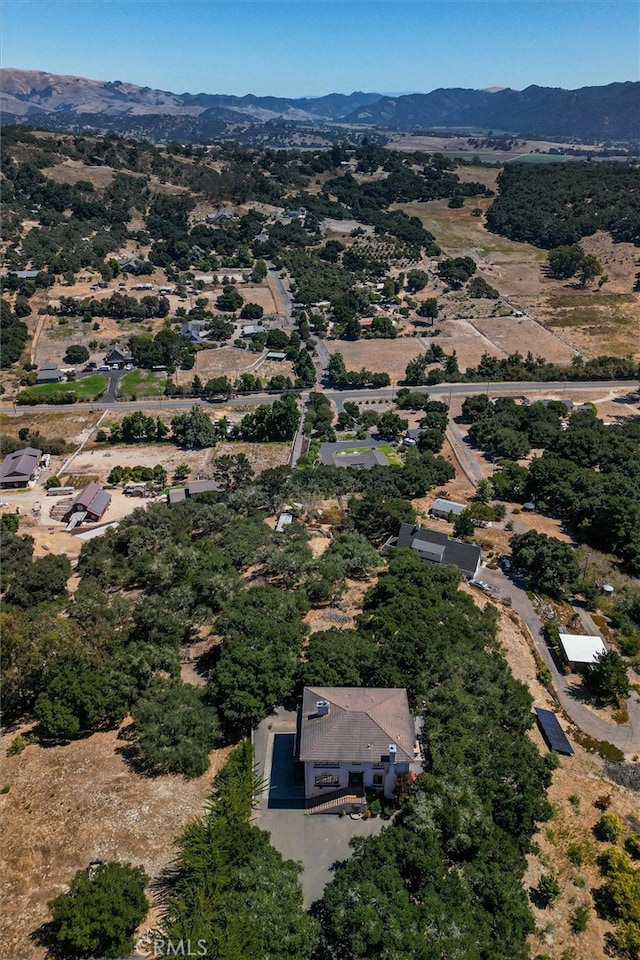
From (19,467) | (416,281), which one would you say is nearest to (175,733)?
(19,467)

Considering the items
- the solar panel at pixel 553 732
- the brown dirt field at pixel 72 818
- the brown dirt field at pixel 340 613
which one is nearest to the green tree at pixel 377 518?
the brown dirt field at pixel 340 613

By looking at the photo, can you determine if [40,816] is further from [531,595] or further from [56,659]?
[531,595]

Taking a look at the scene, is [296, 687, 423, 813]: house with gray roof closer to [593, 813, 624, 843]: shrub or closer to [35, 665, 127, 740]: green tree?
[593, 813, 624, 843]: shrub

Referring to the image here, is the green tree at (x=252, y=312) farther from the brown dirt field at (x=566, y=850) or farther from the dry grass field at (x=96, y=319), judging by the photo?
the brown dirt field at (x=566, y=850)

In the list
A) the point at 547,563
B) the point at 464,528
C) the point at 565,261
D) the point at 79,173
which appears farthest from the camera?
the point at 79,173

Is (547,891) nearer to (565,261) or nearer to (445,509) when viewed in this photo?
(445,509)

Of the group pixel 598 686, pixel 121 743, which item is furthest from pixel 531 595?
pixel 121 743

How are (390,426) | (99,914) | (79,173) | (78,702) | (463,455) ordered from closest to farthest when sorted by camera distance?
(99,914)
(78,702)
(463,455)
(390,426)
(79,173)

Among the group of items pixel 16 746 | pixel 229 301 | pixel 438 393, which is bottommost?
pixel 16 746
